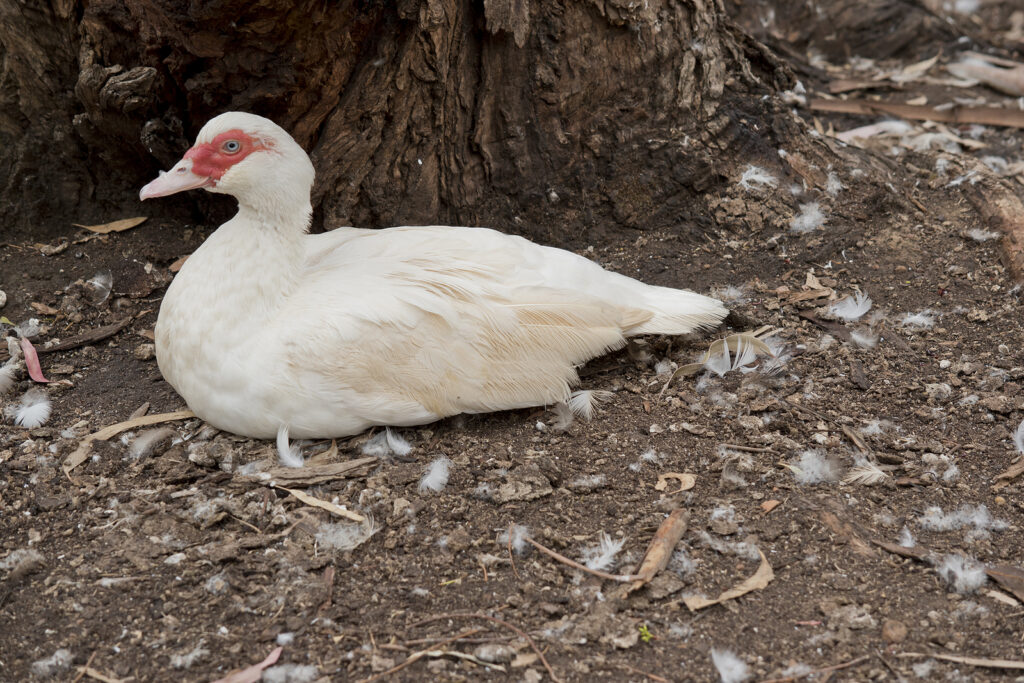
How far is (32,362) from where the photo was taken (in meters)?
3.88

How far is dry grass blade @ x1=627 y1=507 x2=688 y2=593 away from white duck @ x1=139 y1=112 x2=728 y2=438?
0.76 meters

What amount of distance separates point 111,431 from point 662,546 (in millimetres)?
2103

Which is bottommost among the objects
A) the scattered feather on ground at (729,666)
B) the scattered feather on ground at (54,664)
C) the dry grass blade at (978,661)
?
the dry grass blade at (978,661)

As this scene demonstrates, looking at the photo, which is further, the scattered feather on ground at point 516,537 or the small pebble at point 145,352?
the small pebble at point 145,352

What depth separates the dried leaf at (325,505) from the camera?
310cm

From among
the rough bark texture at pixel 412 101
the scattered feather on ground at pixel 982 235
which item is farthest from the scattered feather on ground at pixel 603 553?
the scattered feather on ground at pixel 982 235

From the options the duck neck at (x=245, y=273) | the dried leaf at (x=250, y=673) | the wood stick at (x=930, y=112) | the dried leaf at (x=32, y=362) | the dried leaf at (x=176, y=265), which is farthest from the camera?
the wood stick at (x=930, y=112)

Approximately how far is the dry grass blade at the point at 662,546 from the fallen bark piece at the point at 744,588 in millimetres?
135

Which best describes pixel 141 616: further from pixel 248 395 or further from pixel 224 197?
pixel 224 197

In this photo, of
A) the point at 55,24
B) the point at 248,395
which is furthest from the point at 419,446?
the point at 55,24

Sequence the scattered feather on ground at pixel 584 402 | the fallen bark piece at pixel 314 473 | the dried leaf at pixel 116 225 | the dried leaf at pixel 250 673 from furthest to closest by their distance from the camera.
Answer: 1. the dried leaf at pixel 116 225
2. the scattered feather on ground at pixel 584 402
3. the fallen bark piece at pixel 314 473
4. the dried leaf at pixel 250 673

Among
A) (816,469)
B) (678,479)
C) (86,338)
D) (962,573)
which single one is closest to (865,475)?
(816,469)

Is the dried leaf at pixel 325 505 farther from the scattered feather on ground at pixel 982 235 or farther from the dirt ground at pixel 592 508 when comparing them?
the scattered feather on ground at pixel 982 235

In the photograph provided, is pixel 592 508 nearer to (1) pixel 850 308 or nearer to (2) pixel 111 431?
(1) pixel 850 308
